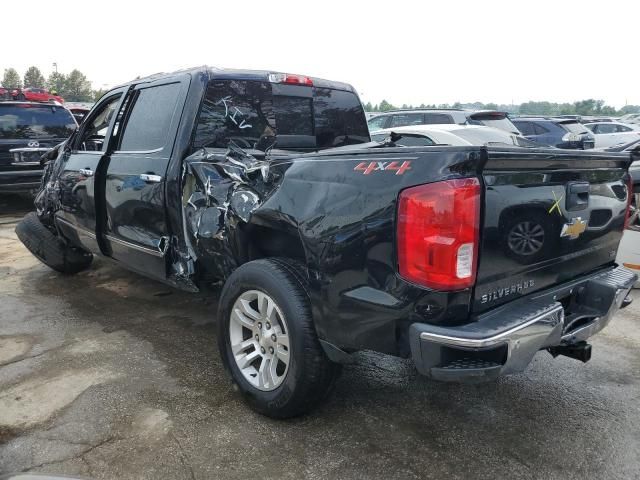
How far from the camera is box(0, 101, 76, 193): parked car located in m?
8.59

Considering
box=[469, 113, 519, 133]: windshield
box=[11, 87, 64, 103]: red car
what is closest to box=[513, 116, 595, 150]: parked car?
box=[469, 113, 519, 133]: windshield

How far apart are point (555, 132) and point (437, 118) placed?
359cm

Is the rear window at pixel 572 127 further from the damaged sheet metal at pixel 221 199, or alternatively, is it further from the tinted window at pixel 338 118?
the damaged sheet metal at pixel 221 199

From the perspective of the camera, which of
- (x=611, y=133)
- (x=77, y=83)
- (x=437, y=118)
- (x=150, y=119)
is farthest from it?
(x=77, y=83)

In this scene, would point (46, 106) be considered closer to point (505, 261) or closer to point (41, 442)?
point (41, 442)

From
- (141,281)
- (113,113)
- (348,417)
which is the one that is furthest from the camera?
(141,281)

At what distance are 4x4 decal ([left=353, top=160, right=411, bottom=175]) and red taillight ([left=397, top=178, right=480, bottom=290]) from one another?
10cm

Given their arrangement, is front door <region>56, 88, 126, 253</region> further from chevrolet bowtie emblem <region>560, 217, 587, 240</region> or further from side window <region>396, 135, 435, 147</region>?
side window <region>396, 135, 435, 147</region>

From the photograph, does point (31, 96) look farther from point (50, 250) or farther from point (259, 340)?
point (259, 340)

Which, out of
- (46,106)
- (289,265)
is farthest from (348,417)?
(46,106)

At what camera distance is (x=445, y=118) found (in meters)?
10.9

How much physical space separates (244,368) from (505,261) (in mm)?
1551

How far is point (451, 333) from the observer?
2.15m

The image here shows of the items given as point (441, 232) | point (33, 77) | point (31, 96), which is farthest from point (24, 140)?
point (33, 77)
